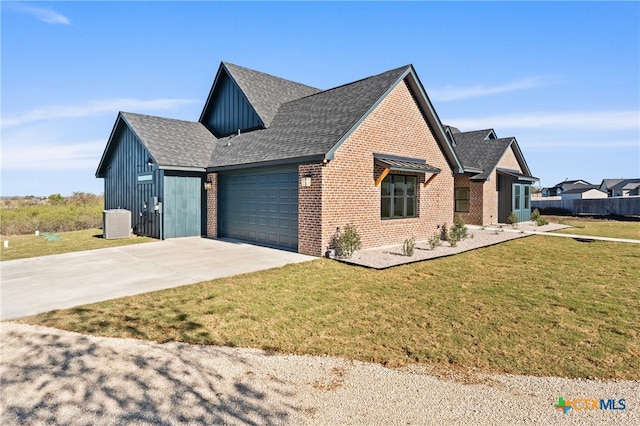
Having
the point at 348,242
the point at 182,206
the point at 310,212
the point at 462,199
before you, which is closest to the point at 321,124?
the point at 310,212

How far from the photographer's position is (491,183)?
23.2m

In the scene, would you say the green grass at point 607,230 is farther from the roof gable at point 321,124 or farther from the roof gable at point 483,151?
the roof gable at point 321,124

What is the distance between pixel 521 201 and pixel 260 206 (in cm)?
2018

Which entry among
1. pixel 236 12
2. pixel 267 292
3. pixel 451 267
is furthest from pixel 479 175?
pixel 267 292

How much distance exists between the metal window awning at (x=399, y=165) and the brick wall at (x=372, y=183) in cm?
23

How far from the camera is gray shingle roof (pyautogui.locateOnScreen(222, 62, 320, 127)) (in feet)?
56.3

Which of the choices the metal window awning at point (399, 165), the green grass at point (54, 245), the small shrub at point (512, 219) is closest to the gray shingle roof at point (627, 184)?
the small shrub at point (512, 219)

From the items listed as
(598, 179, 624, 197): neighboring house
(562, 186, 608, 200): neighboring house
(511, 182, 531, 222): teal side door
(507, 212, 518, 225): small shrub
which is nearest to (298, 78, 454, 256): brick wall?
(507, 212, 518, 225): small shrub

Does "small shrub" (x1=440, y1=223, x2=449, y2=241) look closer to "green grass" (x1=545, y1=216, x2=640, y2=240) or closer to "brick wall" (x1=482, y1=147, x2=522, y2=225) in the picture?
"brick wall" (x1=482, y1=147, x2=522, y2=225)

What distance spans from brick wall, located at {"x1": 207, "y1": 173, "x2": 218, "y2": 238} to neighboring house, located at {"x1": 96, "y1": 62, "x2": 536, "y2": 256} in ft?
0.16

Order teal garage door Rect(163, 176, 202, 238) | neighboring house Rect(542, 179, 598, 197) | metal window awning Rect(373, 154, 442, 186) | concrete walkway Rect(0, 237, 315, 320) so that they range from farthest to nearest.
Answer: neighboring house Rect(542, 179, 598, 197), teal garage door Rect(163, 176, 202, 238), metal window awning Rect(373, 154, 442, 186), concrete walkway Rect(0, 237, 315, 320)

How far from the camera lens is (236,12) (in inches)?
512

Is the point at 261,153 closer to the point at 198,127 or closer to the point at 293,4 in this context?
the point at 293,4

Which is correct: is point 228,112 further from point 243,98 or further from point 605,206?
point 605,206
